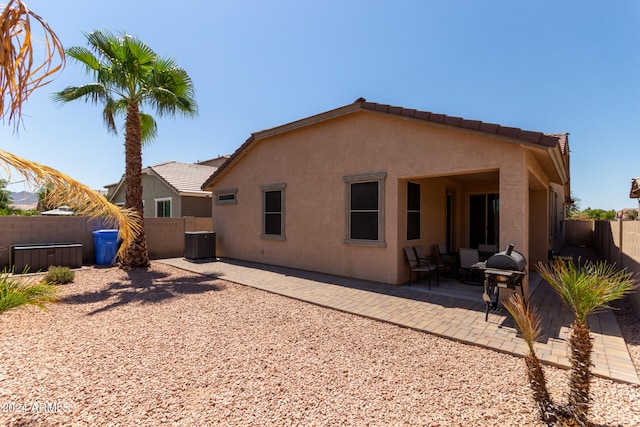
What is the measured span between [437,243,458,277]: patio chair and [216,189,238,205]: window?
868 centimetres

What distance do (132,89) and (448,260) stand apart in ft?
40.2

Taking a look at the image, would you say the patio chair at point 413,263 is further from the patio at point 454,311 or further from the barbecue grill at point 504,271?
the barbecue grill at point 504,271

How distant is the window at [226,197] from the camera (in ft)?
44.5

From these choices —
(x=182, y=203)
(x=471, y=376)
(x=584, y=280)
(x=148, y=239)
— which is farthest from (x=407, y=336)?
(x=182, y=203)

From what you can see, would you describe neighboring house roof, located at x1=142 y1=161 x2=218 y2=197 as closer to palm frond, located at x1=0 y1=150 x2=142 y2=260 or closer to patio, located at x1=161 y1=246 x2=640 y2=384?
patio, located at x1=161 y1=246 x2=640 y2=384

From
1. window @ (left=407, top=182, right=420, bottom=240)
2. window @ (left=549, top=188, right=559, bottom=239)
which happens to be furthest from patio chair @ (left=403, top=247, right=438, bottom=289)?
window @ (left=549, top=188, right=559, bottom=239)

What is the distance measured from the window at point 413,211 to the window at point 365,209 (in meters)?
0.83

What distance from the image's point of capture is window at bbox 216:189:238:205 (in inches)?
534

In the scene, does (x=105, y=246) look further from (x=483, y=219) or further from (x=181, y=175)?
(x=483, y=219)

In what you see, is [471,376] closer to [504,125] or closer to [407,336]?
[407,336]

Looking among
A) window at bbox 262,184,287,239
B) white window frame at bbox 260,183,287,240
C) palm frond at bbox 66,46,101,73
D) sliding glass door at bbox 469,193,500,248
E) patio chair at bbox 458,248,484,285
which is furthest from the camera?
window at bbox 262,184,287,239

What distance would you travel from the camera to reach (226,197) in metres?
14.2

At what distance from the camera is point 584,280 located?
8.91 ft

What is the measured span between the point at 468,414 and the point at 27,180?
457cm
